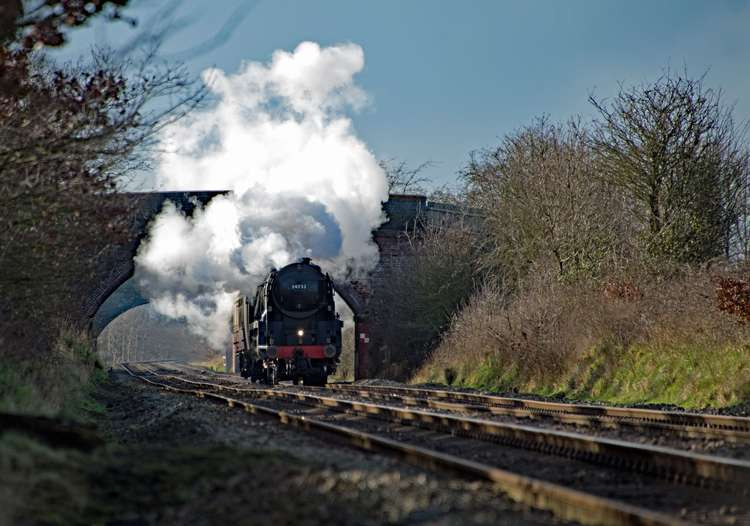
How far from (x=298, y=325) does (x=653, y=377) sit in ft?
38.6

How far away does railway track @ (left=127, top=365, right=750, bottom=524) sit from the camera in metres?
6.58

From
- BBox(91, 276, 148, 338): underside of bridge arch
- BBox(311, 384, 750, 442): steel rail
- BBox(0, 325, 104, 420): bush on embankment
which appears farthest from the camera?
BBox(91, 276, 148, 338): underside of bridge arch

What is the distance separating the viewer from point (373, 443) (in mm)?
10328

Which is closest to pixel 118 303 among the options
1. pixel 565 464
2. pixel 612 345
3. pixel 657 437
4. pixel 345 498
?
pixel 612 345

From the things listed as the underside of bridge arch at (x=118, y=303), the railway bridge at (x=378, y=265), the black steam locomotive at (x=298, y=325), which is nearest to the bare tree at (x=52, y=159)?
the black steam locomotive at (x=298, y=325)

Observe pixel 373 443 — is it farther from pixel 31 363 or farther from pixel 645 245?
pixel 645 245

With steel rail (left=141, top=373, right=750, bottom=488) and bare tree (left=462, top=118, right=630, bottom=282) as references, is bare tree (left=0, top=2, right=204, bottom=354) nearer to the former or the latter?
steel rail (left=141, top=373, right=750, bottom=488)

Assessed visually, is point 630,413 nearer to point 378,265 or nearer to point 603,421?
point 603,421

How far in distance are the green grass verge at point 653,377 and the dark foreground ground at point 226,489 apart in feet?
34.6

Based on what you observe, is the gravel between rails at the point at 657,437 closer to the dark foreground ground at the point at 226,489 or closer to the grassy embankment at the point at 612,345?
the dark foreground ground at the point at 226,489

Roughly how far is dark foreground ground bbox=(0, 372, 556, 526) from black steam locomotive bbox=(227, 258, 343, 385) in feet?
63.4

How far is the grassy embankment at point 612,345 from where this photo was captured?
1842cm

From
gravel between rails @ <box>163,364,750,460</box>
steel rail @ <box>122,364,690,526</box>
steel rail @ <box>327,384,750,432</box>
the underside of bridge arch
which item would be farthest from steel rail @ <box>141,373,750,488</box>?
the underside of bridge arch

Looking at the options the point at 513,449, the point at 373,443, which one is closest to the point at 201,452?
the point at 373,443
